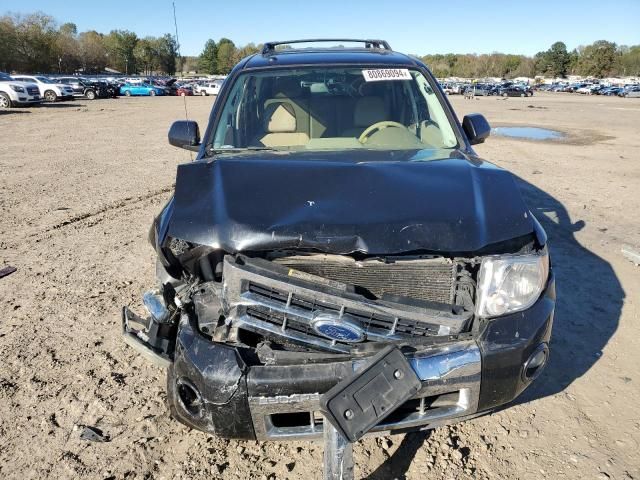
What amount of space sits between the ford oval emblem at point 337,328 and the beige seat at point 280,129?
167 cm

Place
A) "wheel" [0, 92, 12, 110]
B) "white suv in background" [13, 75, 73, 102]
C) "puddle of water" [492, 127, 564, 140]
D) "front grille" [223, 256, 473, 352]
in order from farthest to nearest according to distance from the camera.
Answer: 1. "white suv in background" [13, 75, 73, 102]
2. "wheel" [0, 92, 12, 110]
3. "puddle of water" [492, 127, 564, 140]
4. "front grille" [223, 256, 473, 352]

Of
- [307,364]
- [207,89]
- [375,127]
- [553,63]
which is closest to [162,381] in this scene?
[307,364]

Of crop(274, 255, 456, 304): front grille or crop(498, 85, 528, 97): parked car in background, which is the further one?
crop(498, 85, 528, 97): parked car in background

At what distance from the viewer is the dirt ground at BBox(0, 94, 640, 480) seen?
8.00 feet

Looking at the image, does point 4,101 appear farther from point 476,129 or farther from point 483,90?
point 483,90

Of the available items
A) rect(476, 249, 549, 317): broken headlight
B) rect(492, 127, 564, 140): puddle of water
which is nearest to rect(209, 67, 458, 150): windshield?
rect(476, 249, 549, 317): broken headlight

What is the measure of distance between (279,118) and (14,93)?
80.1 ft

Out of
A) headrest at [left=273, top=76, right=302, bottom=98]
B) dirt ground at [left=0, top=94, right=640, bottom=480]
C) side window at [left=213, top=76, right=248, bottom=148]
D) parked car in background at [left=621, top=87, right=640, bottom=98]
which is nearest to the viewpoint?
dirt ground at [left=0, top=94, right=640, bottom=480]

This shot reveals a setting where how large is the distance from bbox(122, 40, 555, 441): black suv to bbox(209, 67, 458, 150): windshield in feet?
3.02

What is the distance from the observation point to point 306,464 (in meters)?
2.46

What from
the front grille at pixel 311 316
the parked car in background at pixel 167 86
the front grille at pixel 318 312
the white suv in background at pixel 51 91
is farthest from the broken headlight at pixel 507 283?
the parked car in background at pixel 167 86

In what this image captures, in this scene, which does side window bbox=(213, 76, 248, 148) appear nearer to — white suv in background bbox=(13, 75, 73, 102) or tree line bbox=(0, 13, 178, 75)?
white suv in background bbox=(13, 75, 73, 102)

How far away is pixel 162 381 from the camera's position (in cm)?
306

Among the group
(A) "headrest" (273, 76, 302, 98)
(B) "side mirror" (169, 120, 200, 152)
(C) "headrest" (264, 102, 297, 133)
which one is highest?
(A) "headrest" (273, 76, 302, 98)
